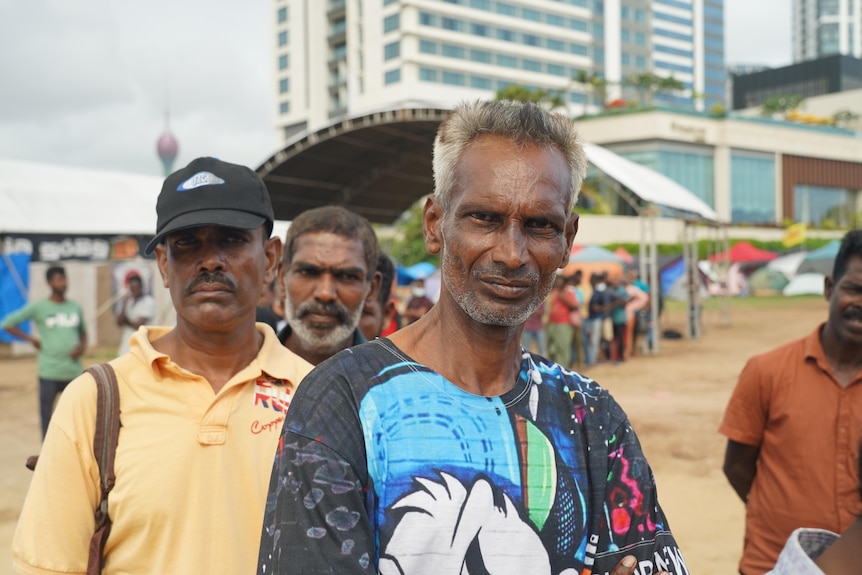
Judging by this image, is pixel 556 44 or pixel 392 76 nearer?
pixel 392 76

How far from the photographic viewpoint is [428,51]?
71.6 meters

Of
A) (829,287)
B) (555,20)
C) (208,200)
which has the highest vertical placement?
(555,20)

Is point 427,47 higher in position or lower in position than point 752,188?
higher

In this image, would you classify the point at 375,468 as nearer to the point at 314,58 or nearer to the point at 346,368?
the point at 346,368

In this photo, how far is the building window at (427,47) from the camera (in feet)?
232

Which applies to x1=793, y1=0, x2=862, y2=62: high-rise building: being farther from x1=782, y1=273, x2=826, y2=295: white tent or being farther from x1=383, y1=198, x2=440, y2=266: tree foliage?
x1=383, y1=198, x2=440, y2=266: tree foliage

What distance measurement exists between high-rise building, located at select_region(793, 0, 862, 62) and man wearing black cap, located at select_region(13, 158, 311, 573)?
154788 mm

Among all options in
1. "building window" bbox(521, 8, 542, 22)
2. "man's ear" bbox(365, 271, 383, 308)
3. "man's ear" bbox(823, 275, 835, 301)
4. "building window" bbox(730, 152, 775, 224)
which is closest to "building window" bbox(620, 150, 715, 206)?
"building window" bbox(730, 152, 775, 224)

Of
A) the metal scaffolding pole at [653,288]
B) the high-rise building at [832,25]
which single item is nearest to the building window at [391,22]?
the metal scaffolding pole at [653,288]

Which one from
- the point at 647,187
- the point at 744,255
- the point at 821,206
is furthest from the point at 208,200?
the point at 821,206

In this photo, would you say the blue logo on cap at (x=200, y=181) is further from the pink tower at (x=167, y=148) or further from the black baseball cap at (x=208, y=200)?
the pink tower at (x=167, y=148)

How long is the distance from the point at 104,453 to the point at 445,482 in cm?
92

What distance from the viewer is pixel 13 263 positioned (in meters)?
16.3

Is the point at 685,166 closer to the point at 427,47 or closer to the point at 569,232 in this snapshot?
the point at 427,47
